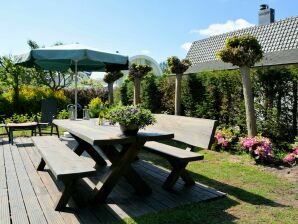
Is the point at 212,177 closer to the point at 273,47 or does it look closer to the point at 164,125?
the point at 164,125

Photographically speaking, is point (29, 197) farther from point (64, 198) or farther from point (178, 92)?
Answer: point (178, 92)

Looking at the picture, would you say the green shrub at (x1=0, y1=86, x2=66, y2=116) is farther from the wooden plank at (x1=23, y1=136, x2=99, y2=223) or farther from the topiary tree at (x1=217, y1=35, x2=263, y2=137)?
the wooden plank at (x1=23, y1=136, x2=99, y2=223)

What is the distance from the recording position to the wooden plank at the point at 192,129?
4652 mm

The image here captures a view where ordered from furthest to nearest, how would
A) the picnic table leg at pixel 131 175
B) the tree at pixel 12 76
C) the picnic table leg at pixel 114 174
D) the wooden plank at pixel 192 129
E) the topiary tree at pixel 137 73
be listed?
the tree at pixel 12 76 < the topiary tree at pixel 137 73 < the wooden plank at pixel 192 129 < the picnic table leg at pixel 131 175 < the picnic table leg at pixel 114 174

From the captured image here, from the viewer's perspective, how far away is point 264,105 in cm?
721

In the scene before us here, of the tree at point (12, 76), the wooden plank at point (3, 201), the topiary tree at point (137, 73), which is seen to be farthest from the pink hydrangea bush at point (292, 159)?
the tree at point (12, 76)

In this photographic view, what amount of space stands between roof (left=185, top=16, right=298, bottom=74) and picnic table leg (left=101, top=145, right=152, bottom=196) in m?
12.3

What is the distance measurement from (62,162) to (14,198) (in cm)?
84

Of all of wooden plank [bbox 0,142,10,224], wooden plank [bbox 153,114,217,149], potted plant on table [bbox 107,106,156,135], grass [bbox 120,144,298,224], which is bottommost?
grass [bbox 120,144,298,224]

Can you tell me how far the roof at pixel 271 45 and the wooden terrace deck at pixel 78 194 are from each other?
12.1 m

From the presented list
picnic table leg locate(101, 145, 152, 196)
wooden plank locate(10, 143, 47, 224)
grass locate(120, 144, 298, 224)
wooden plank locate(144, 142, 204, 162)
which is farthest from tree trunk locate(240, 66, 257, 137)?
wooden plank locate(10, 143, 47, 224)

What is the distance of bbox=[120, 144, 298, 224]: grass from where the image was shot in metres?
3.41

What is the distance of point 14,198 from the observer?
3922 mm

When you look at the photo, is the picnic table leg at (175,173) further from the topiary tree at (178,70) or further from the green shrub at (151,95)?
the green shrub at (151,95)
